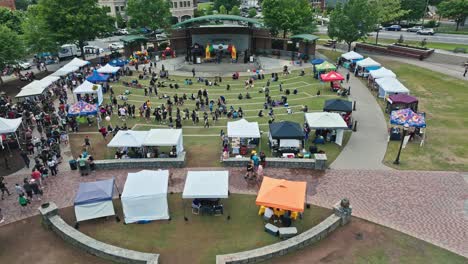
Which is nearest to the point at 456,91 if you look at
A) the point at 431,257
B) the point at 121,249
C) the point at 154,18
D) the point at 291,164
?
the point at 291,164

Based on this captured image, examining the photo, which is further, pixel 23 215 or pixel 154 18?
pixel 154 18

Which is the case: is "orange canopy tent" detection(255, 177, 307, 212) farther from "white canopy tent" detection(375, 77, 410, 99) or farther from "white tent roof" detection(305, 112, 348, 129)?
"white canopy tent" detection(375, 77, 410, 99)

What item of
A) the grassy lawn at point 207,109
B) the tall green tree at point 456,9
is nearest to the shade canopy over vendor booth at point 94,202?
the grassy lawn at point 207,109

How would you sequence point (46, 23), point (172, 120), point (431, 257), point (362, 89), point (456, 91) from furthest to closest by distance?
point (46, 23) → point (362, 89) → point (456, 91) → point (172, 120) → point (431, 257)

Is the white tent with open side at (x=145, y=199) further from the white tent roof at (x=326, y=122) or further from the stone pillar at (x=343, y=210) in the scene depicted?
the white tent roof at (x=326, y=122)

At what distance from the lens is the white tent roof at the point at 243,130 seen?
23.4 meters

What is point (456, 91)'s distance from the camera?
3684 cm

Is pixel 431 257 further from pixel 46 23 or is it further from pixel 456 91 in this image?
pixel 46 23

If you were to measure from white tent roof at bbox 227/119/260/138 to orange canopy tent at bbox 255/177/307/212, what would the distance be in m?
6.60

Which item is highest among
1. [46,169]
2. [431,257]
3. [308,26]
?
[308,26]

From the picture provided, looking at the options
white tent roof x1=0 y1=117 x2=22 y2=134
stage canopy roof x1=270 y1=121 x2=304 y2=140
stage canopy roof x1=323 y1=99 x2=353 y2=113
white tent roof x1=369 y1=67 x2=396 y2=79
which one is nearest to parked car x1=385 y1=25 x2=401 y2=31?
white tent roof x1=369 y1=67 x2=396 y2=79

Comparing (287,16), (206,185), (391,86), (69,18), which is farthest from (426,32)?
(206,185)

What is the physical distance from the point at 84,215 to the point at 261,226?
867 cm

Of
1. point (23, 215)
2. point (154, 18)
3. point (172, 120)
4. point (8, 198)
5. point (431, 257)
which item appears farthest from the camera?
point (154, 18)
